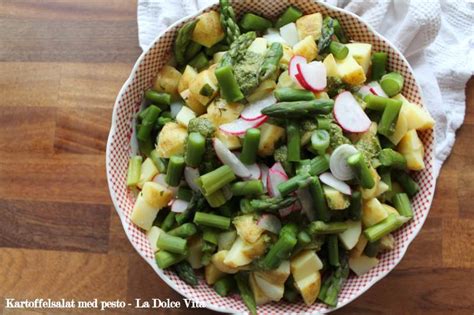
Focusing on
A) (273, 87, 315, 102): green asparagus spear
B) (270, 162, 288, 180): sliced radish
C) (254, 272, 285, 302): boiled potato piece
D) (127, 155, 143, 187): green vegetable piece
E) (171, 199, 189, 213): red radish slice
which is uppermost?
(273, 87, 315, 102): green asparagus spear

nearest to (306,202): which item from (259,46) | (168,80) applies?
(259,46)

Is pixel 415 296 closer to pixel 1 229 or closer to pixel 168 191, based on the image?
pixel 168 191

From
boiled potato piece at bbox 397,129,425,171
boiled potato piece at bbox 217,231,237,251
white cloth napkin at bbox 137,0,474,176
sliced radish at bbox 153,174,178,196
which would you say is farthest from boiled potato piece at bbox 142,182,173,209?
boiled potato piece at bbox 397,129,425,171

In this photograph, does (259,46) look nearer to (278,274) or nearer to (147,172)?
(147,172)

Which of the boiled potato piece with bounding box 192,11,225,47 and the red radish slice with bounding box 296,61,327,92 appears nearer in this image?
the red radish slice with bounding box 296,61,327,92

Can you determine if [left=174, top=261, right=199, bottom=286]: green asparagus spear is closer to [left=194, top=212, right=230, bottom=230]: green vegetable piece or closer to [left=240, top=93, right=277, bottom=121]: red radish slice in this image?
[left=194, top=212, right=230, bottom=230]: green vegetable piece

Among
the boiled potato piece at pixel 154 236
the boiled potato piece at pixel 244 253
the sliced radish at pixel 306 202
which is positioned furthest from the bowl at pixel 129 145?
the sliced radish at pixel 306 202

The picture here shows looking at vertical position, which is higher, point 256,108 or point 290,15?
point 290,15
